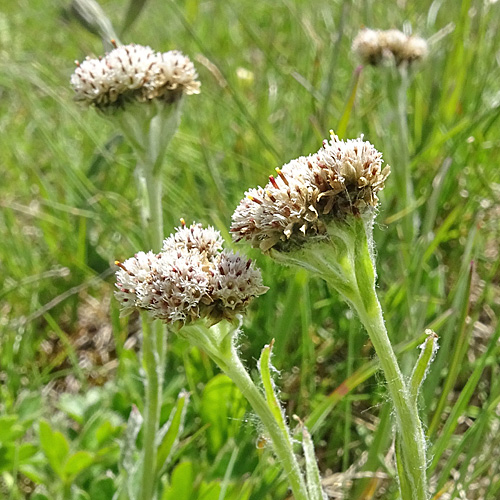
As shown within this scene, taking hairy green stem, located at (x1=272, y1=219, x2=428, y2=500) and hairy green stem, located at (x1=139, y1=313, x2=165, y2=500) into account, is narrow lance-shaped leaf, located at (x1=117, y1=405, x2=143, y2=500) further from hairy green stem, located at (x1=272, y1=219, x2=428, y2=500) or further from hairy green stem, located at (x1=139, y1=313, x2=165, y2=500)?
hairy green stem, located at (x1=272, y1=219, x2=428, y2=500)

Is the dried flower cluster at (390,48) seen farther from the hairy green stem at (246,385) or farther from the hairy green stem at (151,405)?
the hairy green stem at (246,385)

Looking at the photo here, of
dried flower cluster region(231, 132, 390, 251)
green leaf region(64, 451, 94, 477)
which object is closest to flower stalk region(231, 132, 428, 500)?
dried flower cluster region(231, 132, 390, 251)

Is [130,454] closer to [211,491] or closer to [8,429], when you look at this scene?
[211,491]

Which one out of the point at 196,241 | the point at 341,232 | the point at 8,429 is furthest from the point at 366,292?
the point at 8,429

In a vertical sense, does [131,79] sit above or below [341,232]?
above

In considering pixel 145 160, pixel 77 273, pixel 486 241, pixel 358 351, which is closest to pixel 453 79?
pixel 486 241

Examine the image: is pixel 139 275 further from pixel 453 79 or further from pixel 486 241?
pixel 453 79

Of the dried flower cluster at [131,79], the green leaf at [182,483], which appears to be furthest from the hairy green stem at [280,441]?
the dried flower cluster at [131,79]
